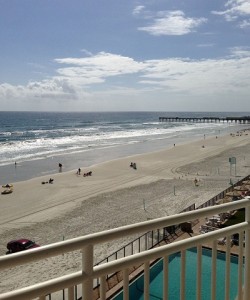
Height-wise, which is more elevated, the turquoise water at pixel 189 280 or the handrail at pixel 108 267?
the handrail at pixel 108 267

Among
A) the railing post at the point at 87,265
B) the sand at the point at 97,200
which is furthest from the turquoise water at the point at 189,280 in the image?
the sand at the point at 97,200

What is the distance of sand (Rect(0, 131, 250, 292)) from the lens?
13517 millimetres

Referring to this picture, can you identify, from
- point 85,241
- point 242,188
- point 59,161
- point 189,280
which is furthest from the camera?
point 59,161

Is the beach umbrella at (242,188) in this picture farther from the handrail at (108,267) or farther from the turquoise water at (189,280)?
the handrail at (108,267)

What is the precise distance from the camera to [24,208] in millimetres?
22797

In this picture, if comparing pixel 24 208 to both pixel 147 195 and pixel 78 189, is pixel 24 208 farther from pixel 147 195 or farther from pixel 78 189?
pixel 147 195

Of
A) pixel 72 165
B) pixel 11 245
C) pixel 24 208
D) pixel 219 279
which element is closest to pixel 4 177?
pixel 72 165

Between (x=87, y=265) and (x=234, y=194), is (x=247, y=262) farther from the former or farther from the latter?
(x=234, y=194)

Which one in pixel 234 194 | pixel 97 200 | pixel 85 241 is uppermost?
pixel 85 241

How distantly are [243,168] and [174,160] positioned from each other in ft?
30.1

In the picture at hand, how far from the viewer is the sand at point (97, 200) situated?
44.3ft

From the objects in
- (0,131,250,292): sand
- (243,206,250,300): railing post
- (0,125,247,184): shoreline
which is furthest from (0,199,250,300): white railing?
(0,125,247,184): shoreline

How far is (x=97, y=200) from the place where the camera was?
79.2 feet

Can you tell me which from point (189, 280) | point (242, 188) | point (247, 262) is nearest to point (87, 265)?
point (247, 262)
